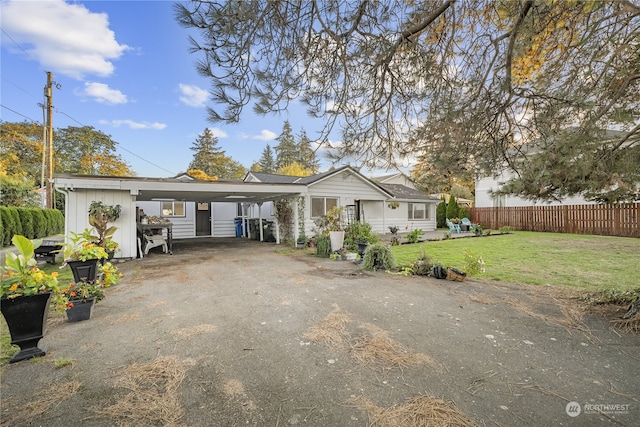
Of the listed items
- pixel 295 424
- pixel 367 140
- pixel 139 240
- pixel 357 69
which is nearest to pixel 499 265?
pixel 367 140

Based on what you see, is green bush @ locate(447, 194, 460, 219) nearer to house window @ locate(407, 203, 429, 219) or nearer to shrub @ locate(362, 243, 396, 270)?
house window @ locate(407, 203, 429, 219)

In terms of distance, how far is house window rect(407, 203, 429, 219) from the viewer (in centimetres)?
1786

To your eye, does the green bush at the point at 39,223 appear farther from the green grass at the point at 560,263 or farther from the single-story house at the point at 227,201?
the green grass at the point at 560,263

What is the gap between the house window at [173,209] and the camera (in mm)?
15836

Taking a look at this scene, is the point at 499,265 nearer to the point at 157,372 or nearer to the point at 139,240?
the point at 157,372

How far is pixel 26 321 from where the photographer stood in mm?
2703

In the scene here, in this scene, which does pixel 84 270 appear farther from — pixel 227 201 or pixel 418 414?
pixel 227 201

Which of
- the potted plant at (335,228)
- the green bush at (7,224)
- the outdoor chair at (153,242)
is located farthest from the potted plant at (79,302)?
the green bush at (7,224)

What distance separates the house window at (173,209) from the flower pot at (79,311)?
13317mm

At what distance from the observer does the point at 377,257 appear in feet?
22.2

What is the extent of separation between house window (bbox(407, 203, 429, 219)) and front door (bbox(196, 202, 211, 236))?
12.6m

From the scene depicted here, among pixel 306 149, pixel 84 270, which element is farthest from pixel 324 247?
pixel 84 270

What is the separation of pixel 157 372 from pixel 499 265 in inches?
302

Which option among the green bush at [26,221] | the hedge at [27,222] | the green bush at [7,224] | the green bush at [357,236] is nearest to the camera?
the green bush at [357,236]
